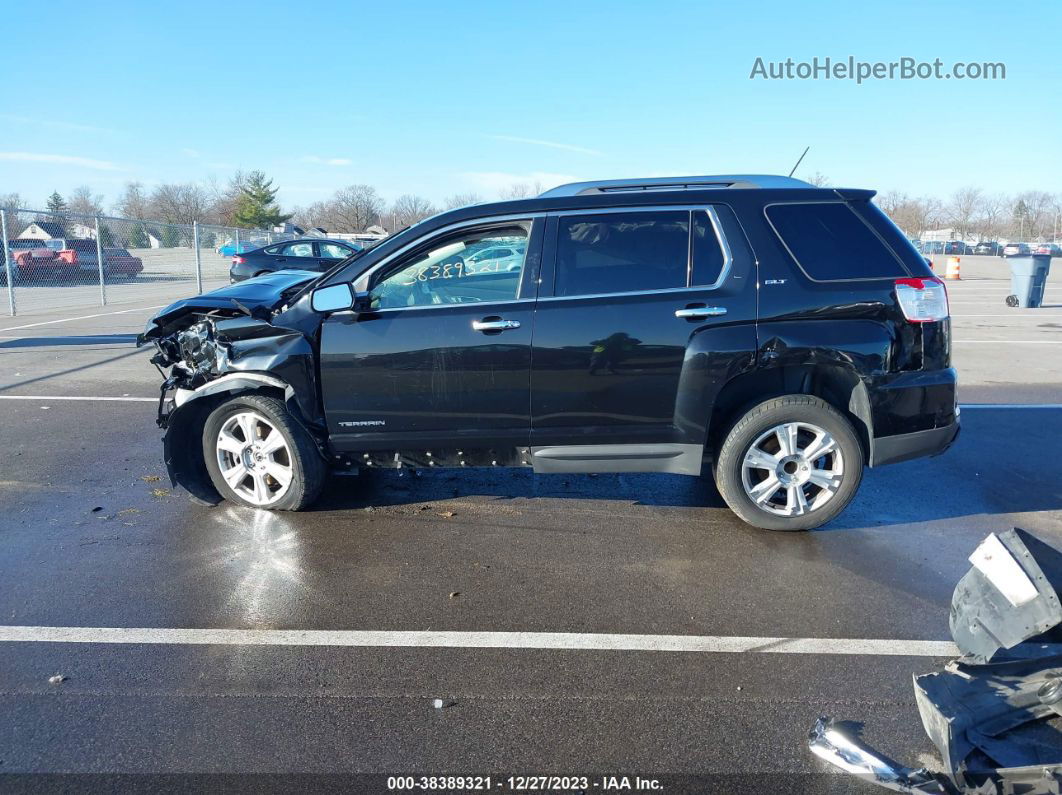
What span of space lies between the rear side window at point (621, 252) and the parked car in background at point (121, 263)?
2428 cm

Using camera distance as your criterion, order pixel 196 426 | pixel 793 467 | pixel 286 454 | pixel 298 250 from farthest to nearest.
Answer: pixel 298 250
pixel 196 426
pixel 286 454
pixel 793 467

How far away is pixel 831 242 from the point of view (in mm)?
4672

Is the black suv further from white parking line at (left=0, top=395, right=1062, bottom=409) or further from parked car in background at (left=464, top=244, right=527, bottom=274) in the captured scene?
white parking line at (left=0, top=395, right=1062, bottom=409)

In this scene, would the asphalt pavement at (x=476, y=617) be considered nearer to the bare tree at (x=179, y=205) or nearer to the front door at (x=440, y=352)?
the front door at (x=440, y=352)

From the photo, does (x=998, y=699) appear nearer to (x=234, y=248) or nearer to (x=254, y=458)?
(x=254, y=458)

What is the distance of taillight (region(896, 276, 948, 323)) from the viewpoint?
14.9 feet

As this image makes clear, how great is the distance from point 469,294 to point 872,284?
2338 millimetres

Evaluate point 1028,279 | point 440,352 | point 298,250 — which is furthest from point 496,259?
point 1028,279

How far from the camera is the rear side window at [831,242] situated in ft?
15.1

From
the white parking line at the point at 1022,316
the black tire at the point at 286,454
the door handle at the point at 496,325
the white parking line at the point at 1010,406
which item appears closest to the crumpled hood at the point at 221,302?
the black tire at the point at 286,454

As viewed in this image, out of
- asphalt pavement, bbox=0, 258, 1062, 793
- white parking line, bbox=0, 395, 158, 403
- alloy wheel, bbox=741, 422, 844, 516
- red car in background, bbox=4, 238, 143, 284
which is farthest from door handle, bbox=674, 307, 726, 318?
red car in background, bbox=4, 238, 143, 284

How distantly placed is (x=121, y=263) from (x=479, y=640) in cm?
2700

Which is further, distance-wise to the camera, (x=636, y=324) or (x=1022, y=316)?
(x=1022, y=316)

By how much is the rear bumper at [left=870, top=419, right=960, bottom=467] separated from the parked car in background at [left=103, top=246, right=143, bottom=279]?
83.7ft
